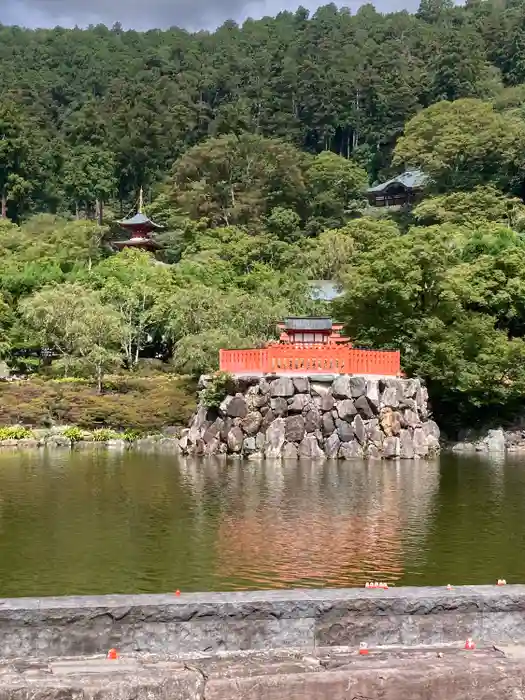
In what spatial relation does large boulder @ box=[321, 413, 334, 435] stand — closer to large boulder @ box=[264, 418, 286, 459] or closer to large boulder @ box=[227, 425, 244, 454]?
large boulder @ box=[264, 418, 286, 459]

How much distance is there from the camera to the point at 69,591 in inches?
444

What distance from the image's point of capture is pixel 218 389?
28.1 metres

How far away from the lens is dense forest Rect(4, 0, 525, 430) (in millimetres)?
32062

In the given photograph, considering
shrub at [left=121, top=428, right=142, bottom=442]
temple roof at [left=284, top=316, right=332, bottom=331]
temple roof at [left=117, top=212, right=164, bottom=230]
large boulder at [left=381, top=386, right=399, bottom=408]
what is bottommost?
shrub at [left=121, top=428, right=142, bottom=442]

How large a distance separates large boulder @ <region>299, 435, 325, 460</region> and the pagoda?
97.6 feet

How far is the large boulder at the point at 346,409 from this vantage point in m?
27.4

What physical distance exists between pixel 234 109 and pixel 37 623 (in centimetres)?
A: 6695

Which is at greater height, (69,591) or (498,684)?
(498,684)

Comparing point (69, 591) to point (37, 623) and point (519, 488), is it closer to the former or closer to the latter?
point (37, 623)

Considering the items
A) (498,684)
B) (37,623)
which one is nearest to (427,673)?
(498,684)

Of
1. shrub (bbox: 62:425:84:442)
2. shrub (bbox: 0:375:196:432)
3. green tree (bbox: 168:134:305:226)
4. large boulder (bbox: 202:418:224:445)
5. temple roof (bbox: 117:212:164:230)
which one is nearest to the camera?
large boulder (bbox: 202:418:224:445)

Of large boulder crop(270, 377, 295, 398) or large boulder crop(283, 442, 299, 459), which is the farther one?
large boulder crop(270, 377, 295, 398)

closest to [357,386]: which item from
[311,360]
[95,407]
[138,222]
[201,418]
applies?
[311,360]

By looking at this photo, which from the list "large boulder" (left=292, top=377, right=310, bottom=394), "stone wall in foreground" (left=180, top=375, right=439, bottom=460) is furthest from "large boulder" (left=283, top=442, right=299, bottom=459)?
"large boulder" (left=292, top=377, right=310, bottom=394)
